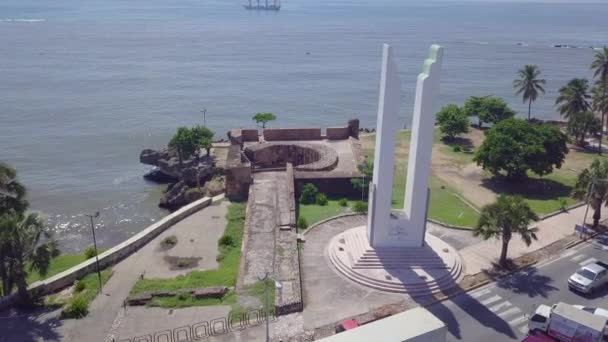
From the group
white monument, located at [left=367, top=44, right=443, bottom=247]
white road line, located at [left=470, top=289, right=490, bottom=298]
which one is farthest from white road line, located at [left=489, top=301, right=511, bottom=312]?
white monument, located at [left=367, top=44, right=443, bottom=247]

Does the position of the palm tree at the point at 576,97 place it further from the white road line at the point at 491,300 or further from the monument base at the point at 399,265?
the white road line at the point at 491,300

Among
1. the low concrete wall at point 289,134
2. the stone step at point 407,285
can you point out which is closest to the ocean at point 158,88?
the low concrete wall at point 289,134

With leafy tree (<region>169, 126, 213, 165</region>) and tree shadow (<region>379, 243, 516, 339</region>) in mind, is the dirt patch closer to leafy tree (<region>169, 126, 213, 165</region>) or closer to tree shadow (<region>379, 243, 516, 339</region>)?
tree shadow (<region>379, 243, 516, 339</region>)

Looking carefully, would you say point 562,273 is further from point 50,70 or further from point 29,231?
point 50,70

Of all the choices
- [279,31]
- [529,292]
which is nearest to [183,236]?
[529,292]

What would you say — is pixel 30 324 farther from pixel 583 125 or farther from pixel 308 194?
pixel 583 125

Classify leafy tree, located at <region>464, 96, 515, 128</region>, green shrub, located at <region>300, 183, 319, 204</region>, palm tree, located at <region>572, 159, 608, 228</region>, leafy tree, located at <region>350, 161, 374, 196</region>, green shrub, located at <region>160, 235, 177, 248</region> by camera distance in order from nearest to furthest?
palm tree, located at <region>572, 159, 608, 228</region>
green shrub, located at <region>160, 235, 177, 248</region>
green shrub, located at <region>300, 183, 319, 204</region>
leafy tree, located at <region>350, 161, 374, 196</region>
leafy tree, located at <region>464, 96, 515, 128</region>
